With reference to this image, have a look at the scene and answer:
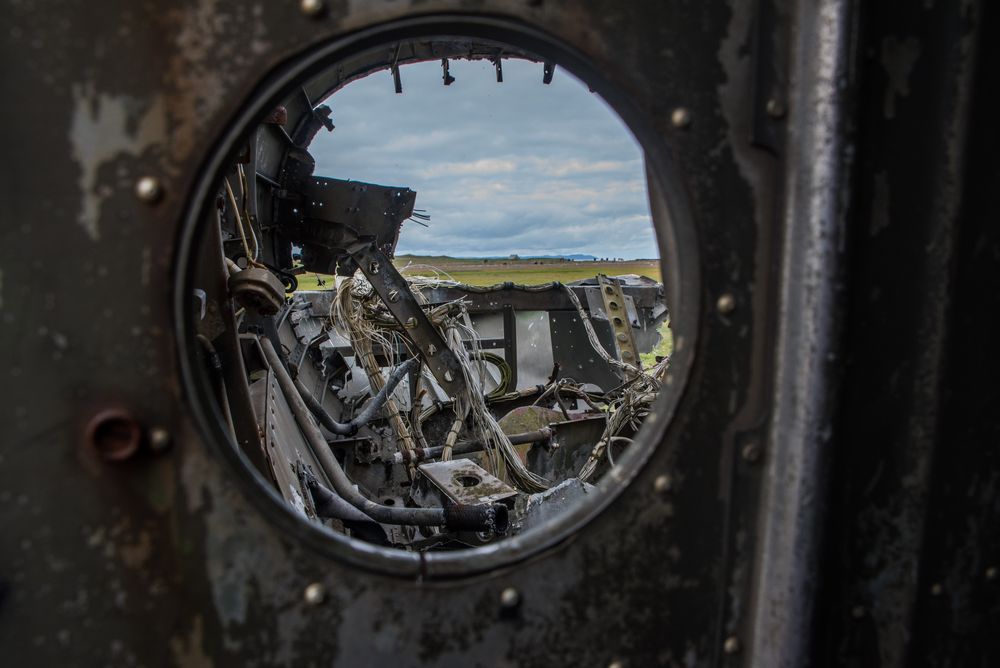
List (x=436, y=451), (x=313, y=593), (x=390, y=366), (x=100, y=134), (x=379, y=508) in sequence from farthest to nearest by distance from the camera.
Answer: (x=390, y=366), (x=436, y=451), (x=379, y=508), (x=313, y=593), (x=100, y=134)

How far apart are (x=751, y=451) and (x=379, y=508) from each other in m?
1.80

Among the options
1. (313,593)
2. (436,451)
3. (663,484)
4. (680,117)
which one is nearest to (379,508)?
(436,451)

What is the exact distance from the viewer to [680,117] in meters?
0.98

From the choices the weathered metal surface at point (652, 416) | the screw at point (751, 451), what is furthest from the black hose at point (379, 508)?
the screw at point (751, 451)

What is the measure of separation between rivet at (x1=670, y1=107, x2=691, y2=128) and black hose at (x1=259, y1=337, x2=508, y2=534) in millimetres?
1619

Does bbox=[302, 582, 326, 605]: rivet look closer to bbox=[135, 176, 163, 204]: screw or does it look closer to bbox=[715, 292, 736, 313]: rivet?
bbox=[135, 176, 163, 204]: screw

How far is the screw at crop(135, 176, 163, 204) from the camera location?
861 mm

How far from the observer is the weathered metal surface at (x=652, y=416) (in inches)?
33.8

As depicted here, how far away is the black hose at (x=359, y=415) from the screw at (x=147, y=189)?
8.35 ft

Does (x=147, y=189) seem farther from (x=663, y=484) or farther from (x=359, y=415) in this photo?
(x=359, y=415)

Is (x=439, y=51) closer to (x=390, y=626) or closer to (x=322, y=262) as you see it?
(x=322, y=262)

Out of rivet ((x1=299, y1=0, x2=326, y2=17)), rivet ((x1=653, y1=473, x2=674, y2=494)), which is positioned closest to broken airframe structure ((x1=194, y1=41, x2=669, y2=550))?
rivet ((x1=299, y1=0, x2=326, y2=17))

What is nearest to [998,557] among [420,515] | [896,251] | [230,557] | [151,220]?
[896,251]

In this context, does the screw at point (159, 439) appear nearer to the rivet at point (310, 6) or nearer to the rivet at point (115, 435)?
the rivet at point (115, 435)
